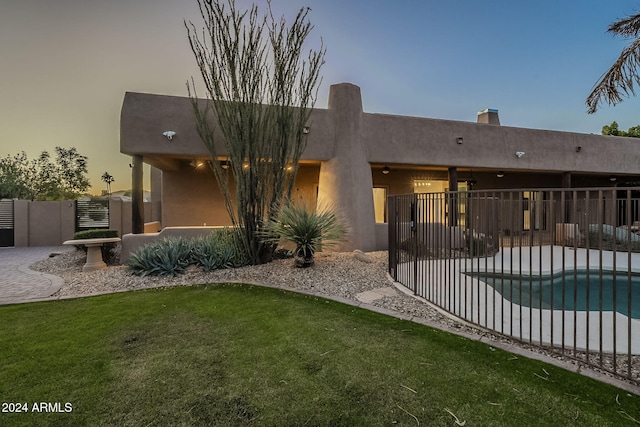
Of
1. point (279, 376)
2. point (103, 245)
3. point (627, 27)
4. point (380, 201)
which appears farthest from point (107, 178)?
point (627, 27)

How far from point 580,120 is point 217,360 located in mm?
29226

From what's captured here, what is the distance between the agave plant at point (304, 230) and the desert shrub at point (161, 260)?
2174mm

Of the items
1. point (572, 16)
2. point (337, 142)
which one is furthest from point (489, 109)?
point (337, 142)

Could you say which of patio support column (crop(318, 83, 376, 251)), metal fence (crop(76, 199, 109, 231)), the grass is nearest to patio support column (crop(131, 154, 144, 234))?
the grass

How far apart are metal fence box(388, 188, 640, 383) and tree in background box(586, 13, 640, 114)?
3.87 metres

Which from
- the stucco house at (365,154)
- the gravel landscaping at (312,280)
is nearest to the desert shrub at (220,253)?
the gravel landscaping at (312,280)

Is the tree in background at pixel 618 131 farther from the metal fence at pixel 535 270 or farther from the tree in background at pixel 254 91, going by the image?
the tree in background at pixel 254 91

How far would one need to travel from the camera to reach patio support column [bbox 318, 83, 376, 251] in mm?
9867

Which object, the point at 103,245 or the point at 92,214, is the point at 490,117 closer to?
the point at 103,245

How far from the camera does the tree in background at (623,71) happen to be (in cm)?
717

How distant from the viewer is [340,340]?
11.6 feet

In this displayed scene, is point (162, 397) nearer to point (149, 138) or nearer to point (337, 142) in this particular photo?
point (149, 138)

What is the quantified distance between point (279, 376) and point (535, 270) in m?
7.06

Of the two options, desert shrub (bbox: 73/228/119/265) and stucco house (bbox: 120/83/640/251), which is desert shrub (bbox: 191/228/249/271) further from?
desert shrub (bbox: 73/228/119/265)
